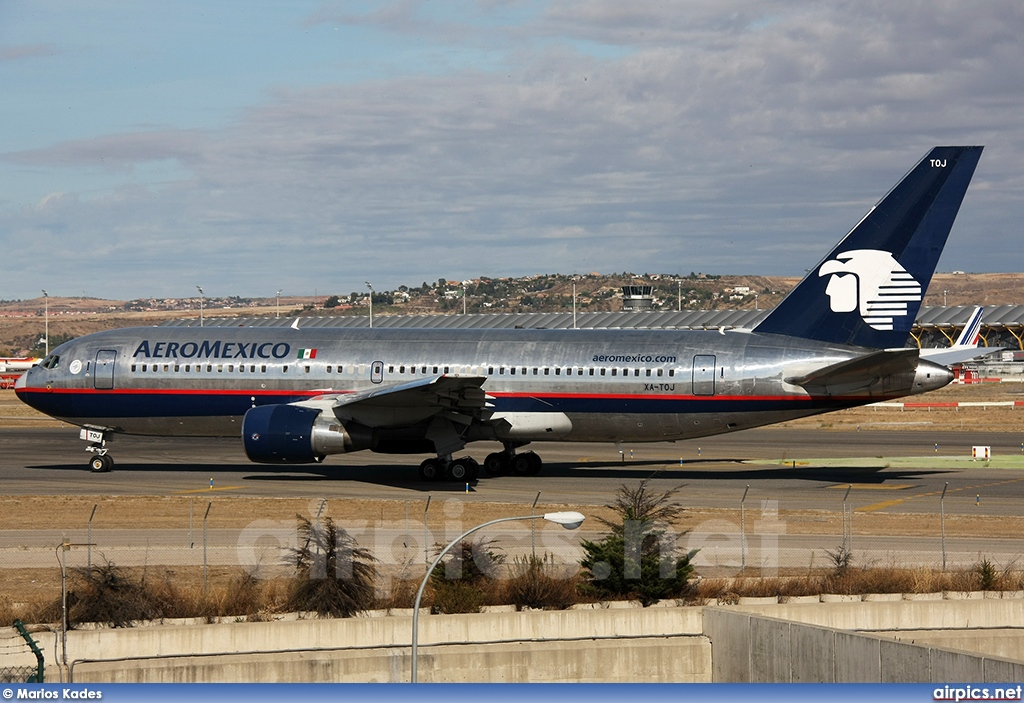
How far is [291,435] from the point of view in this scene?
3838 centimetres

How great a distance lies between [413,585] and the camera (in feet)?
79.9

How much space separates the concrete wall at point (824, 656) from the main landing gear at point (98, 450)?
27.0 m

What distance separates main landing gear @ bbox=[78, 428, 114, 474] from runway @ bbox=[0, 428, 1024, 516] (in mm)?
632

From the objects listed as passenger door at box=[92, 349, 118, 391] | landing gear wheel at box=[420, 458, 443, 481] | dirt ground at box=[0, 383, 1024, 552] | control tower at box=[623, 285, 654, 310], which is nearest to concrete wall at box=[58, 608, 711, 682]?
dirt ground at box=[0, 383, 1024, 552]

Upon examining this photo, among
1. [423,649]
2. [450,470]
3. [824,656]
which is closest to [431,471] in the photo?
[450,470]

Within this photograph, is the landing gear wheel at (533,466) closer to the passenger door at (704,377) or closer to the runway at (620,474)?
the runway at (620,474)

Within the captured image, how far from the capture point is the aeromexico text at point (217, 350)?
Answer: 42.4 meters

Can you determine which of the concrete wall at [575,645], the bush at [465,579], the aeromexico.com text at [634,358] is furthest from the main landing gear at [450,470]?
the concrete wall at [575,645]

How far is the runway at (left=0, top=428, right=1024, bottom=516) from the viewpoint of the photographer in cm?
3769

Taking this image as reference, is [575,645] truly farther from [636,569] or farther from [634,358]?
[634,358]

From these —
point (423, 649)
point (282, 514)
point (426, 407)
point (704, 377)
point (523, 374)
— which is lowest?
point (423, 649)

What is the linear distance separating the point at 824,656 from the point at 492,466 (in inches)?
875

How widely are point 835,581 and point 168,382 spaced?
2574cm

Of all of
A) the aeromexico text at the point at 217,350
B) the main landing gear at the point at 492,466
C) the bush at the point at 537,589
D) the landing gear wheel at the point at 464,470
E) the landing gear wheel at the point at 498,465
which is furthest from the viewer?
the landing gear wheel at the point at 498,465
